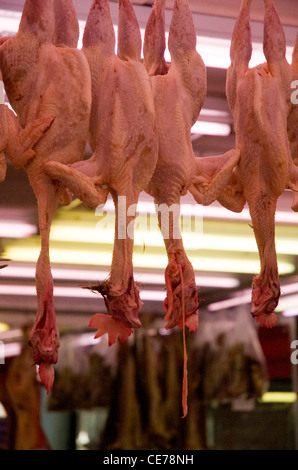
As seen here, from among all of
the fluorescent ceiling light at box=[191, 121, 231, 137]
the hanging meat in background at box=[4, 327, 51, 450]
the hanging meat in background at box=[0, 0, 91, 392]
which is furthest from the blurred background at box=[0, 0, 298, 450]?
the hanging meat in background at box=[0, 0, 91, 392]

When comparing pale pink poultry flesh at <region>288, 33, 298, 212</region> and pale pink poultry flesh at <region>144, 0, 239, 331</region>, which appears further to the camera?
pale pink poultry flesh at <region>288, 33, 298, 212</region>

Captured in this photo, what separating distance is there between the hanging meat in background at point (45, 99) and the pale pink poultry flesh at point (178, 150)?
24 centimetres

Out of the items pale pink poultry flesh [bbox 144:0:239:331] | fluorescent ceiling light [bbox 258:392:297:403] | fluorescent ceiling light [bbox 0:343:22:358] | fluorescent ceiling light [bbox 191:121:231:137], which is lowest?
fluorescent ceiling light [bbox 258:392:297:403]

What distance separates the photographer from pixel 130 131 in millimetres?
1911

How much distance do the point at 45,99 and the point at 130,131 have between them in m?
0.22

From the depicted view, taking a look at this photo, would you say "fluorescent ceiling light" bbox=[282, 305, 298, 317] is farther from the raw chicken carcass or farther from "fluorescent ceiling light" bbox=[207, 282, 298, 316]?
the raw chicken carcass

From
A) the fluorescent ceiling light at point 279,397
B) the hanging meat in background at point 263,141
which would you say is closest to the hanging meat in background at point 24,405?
the fluorescent ceiling light at point 279,397

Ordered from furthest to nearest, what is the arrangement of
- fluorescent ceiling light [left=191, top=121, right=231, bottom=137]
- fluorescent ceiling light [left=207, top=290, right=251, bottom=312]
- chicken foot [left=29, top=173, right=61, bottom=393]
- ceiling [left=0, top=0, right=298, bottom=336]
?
fluorescent ceiling light [left=207, top=290, right=251, bottom=312], ceiling [left=0, top=0, right=298, bottom=336], fluorescent ceiling light [left=191, top=121, right=231, bottom=137], chicken foot [left=29, top=173, right=61, bottom=393]

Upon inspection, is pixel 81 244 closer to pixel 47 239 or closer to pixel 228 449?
pixel 228 449

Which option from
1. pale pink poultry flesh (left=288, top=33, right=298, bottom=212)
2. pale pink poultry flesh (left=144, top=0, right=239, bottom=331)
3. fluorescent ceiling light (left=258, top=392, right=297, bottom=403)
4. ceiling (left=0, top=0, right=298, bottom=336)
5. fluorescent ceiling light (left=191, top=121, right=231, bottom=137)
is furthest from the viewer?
fluorescent ceiling light (left=258, top=392, right=297, bottom=403)

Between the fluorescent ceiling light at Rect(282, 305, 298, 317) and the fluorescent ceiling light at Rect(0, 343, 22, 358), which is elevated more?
the fluorescent ceiling light at Rect(282, 305, 298, 317)

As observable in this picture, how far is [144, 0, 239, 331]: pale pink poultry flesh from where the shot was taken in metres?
A: 1.94

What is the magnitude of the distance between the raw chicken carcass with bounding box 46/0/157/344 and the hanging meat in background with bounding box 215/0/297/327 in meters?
0.31

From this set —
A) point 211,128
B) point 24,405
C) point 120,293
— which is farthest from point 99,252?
point 120,293
